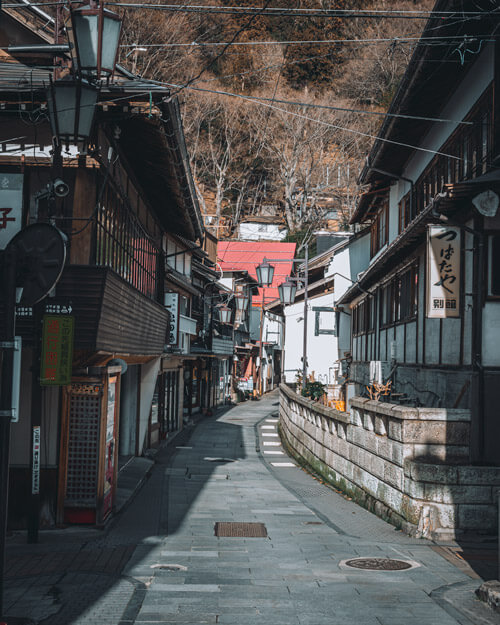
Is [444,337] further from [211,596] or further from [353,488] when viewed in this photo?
[211,596]

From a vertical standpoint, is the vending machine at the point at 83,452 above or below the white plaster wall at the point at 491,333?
below

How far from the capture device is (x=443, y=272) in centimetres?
1240

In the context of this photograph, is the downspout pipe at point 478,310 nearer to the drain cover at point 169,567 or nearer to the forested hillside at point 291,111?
the drain cover at point 169,567

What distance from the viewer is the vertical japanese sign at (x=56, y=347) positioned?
9.91 m

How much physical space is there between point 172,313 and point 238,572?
1575 centimetres

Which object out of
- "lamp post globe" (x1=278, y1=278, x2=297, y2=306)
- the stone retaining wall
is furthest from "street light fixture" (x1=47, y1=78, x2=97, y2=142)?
"lamp post globe" (x1=278, y1=278, x2=297, y2=306)

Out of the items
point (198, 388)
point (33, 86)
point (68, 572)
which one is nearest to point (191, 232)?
point (33, 86)

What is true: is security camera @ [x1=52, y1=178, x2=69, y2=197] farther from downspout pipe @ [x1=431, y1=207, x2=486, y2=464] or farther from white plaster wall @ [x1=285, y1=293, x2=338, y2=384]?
white plaster wall @ [x1=285, y1=293, x2=338, y2=384]

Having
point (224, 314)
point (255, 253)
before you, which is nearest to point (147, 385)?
point (224, 314)

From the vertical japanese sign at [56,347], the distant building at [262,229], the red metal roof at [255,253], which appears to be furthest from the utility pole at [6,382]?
the distant building at [262,229]

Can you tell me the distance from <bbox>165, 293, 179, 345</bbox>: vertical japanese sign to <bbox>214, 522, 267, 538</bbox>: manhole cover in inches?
462

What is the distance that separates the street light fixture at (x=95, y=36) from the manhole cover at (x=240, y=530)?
7.45 m

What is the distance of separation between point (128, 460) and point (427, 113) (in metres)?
12.9

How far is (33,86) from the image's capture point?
10438 millimetres
